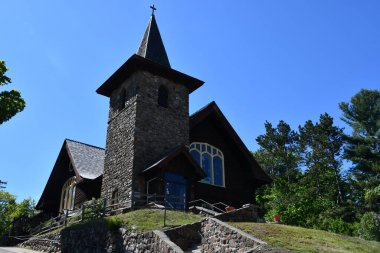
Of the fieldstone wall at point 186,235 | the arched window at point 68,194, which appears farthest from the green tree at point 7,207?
the fieldstone wall at point 186,235

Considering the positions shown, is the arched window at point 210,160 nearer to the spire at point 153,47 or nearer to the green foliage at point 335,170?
the spire at point 153,47

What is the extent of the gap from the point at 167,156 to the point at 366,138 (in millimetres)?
27634

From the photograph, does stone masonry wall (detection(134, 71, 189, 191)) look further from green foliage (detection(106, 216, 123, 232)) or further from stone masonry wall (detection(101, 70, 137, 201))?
green foliage (detection(106, 216, 123, 232))

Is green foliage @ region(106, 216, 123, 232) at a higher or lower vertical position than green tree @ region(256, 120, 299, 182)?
lower

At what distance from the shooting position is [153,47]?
24.9 metres

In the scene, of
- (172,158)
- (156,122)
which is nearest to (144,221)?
(172,158)

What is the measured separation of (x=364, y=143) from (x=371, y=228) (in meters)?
18.0

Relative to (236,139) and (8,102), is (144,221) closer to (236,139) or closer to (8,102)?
(8,102)

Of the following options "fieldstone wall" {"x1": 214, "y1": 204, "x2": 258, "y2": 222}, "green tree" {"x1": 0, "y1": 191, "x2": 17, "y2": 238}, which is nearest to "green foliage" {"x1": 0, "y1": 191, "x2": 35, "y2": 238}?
"green tree" {"x1": 0, "y1": 191, "x2": 17, "y2": 238}

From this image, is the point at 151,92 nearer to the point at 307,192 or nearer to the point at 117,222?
the point at 117,222

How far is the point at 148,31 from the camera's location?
26.4 meters

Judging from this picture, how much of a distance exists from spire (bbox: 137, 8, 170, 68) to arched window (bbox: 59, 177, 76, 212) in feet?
31.1

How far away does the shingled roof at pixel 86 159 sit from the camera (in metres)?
23.8

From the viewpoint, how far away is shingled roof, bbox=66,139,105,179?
23756 millimetres
